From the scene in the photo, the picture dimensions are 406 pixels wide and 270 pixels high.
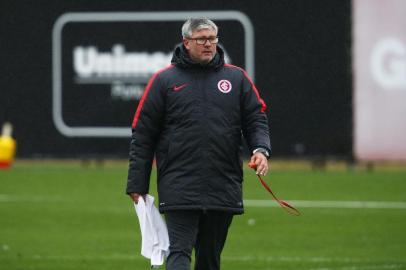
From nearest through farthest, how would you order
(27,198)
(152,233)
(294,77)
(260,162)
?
(260,162) → (152,233) → (27,198) → (294,77)

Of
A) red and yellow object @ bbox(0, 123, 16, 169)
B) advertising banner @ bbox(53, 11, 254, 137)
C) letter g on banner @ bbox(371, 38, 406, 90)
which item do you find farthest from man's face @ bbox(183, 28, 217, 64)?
red and yellow object @ bbox(0, 123, 16, 169)

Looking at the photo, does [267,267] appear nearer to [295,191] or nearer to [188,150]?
[188,150]

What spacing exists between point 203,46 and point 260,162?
2.75ft

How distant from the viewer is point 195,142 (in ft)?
29.6

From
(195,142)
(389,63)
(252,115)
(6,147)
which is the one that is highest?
(252,115)

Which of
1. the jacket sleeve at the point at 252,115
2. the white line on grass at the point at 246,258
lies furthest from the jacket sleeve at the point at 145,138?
the white line on grass at the point at 246,258

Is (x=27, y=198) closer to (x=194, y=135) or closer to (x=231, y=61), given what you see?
(x=231, y=61)

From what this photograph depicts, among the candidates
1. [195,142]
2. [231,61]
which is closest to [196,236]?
[195,142]

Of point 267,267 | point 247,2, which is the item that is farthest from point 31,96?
point 267,267

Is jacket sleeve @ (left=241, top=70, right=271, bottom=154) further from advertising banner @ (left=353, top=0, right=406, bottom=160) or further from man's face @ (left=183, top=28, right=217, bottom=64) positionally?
advertising banner @ (left=353, top=0, right=406, bottom=160)

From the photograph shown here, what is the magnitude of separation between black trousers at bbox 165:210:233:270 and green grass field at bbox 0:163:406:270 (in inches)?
143

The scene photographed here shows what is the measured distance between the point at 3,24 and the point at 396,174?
817 centimetres

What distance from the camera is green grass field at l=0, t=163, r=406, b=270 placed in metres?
13.5

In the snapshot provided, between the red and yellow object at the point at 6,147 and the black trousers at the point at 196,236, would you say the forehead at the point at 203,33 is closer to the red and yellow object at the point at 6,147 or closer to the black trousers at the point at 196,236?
Result: the black trousers at the point at 196,236
